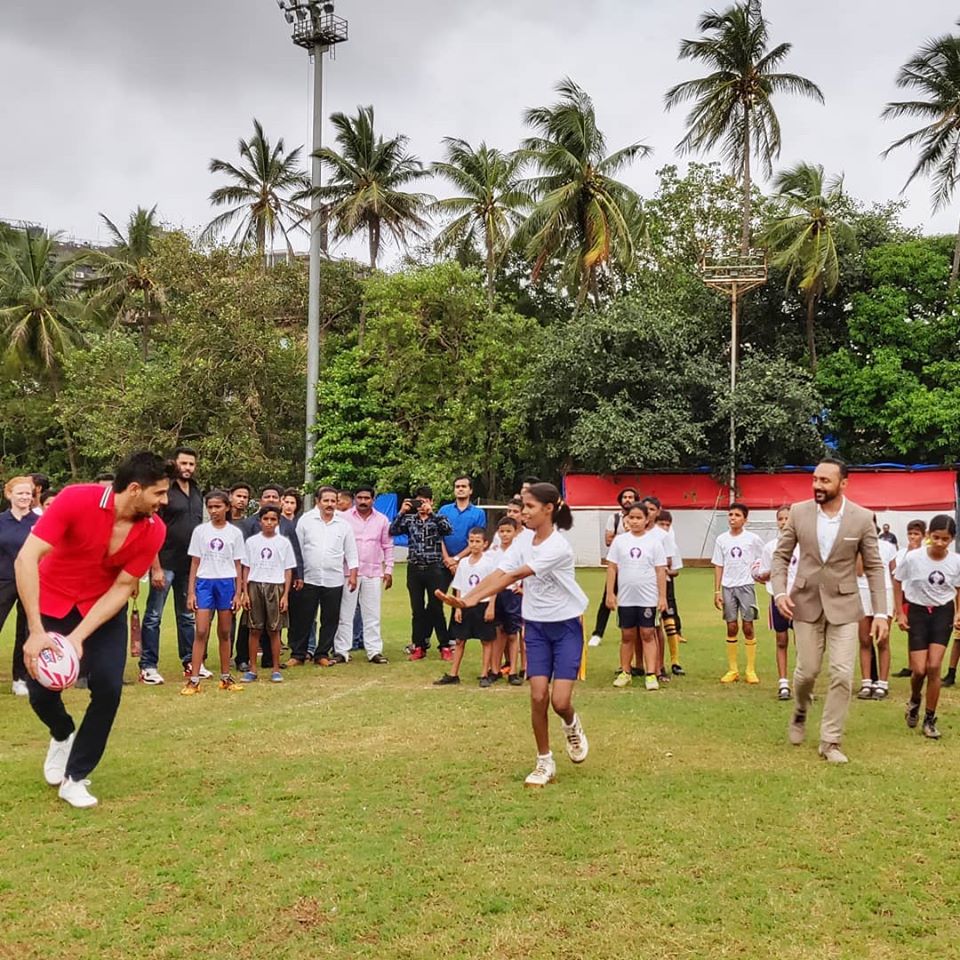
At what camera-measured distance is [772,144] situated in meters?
34.6

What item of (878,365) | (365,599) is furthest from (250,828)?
(878,365)

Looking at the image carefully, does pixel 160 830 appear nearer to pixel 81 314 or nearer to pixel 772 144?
pixel 772 144

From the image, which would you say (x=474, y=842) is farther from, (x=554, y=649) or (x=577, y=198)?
(x=577, y=198)

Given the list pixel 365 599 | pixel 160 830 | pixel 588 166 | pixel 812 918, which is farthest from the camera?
pixel 588 166

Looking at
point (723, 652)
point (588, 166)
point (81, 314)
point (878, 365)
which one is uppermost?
point (588, 166)

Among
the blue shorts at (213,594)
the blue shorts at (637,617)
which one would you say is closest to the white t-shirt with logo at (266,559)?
the blue shorts at (213,594)

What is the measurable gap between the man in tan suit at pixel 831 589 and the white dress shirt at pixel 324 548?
568 centimetres

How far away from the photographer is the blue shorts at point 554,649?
6.48 metres

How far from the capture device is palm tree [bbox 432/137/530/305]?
35875mm

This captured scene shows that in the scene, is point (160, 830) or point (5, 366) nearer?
point (160, 830)

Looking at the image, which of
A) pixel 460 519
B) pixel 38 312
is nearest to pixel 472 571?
pixel 460 519

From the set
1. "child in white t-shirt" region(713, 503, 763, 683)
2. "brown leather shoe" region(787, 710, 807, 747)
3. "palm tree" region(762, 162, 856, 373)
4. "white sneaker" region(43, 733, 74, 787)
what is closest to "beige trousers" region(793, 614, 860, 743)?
"brown leather shoe" region(787, 710, 807, 747)

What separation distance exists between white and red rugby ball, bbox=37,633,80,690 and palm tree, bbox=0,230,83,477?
115 ft

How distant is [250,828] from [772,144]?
112ft
